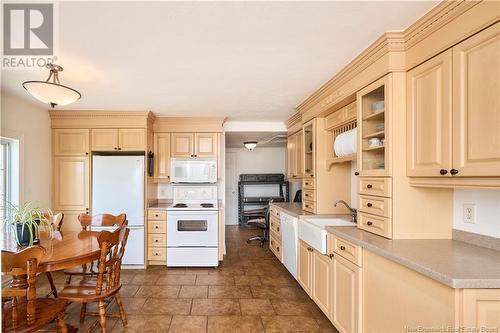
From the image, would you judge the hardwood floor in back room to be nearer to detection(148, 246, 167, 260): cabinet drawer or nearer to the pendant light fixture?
detection(148, 246, 167, 260): cabinet drawer

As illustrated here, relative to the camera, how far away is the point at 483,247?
5.57 feet

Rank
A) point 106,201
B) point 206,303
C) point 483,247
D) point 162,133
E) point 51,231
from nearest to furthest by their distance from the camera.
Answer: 1. point 483,247
2. point 51,231
3. point 206,303
4. point 106,201
5. point 162,133

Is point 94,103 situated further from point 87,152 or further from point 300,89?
point 300,89

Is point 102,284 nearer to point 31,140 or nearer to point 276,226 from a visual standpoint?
point 31,140

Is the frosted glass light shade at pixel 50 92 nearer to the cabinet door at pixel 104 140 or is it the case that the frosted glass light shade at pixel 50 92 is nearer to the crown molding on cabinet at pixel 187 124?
the cabinet door at pixel 104 140

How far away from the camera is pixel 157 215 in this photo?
4.17 meters

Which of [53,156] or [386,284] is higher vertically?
[53,156]

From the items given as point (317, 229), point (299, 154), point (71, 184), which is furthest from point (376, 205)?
point (71, 184)

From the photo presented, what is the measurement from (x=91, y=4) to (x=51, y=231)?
204cm

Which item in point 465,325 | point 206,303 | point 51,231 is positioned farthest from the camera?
point 206,303

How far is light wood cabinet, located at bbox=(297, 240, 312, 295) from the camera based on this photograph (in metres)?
2.88

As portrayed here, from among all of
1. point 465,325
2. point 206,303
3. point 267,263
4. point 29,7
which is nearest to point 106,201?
point 206,303

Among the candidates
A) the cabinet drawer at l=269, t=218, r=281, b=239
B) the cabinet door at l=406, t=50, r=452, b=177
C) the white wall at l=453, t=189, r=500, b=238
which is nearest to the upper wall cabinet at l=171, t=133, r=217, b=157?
the cabinet drawer at l=269, t=218, r=281, b=239

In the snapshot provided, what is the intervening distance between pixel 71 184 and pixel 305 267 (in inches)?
136
